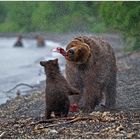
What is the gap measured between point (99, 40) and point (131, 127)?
291 centimetres

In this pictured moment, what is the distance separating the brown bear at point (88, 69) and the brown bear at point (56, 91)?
37 centimetres

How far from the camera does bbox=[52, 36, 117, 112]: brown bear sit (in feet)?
34.6

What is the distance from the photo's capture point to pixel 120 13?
19766 mm

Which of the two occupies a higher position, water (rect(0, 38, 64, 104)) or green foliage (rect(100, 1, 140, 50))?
green foliage (rect(100, 1, 140, 50))

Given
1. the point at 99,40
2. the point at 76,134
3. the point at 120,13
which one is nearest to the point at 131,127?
the point at 76,134

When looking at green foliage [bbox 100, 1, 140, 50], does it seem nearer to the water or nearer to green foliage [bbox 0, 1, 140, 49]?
green foliage [bbox 0, 1, 140, 49]

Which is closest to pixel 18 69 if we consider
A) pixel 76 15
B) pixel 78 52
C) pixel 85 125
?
pixel 76 15

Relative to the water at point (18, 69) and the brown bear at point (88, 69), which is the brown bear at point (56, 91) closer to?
the brown bear at point (88, 69)

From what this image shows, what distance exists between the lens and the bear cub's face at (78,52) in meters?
10.3

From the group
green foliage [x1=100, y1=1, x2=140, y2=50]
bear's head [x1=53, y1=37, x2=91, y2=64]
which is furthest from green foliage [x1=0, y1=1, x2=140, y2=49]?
bear's head [x1=53, y1=37, x2=91, y2=64]

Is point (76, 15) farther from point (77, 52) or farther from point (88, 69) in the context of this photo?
point (77, 52)

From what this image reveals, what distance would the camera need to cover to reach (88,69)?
1077 cm

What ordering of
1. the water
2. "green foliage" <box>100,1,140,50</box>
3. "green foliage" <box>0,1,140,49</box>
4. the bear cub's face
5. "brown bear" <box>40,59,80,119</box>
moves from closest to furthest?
"brown bear" <box>40,59,80,119</box> → the bear cub's face → "green foliage" <box>0,1,140,49</box> → "green foliage" <box>100,1,140,50</box> → the water

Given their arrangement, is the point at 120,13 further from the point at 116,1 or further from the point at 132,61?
the point at 132,61
